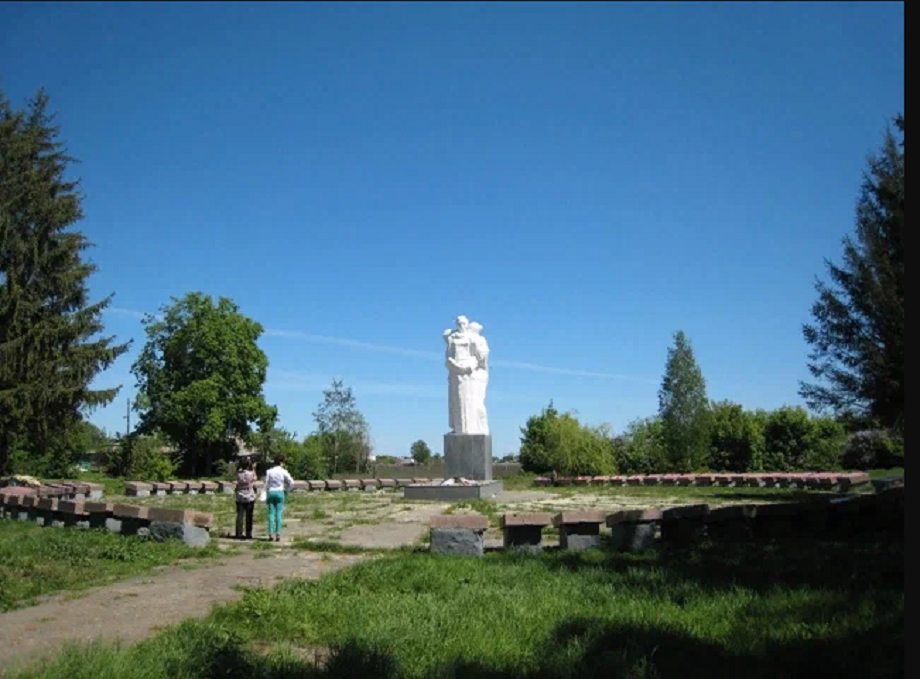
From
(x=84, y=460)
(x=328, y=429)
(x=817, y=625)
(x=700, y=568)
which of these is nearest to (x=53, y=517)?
(x=700, y=568)

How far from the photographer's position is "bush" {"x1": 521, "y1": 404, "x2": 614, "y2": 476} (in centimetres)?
3044

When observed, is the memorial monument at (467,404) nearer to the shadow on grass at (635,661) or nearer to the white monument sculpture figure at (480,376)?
the white monument sculpture figure at (480,376)

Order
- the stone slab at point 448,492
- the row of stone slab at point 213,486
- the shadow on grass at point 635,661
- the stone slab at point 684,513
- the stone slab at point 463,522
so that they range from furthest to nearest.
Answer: the row of stone slab at point 213,486
the stone slab at point 448,492
the stone slab at point 684,513
the stone slab at point 463,522
the shadow on grass at point 635,661

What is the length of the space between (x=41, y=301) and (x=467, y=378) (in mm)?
13947

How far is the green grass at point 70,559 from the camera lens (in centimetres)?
779

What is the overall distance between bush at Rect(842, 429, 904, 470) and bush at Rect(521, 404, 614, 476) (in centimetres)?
1192

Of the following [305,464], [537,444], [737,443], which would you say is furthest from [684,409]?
[305,464]

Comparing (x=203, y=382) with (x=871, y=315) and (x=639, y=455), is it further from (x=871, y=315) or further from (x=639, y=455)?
(x=871, y=315)

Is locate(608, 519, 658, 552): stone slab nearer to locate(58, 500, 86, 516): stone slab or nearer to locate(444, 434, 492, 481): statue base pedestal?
locate(58, 500, 86, 516): stone slab

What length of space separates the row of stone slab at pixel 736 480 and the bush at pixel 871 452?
8.87 metres

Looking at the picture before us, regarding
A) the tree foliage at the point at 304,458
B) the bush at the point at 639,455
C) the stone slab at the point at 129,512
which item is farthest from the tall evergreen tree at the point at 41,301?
the bush at the point at 639,455

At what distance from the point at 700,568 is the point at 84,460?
49251mm

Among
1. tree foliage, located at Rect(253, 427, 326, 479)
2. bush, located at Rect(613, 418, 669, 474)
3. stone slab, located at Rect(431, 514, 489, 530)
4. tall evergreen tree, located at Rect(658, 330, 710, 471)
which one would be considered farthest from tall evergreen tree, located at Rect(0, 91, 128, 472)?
tall evergreen tree, located at Rect(658, 330, 710, 471)

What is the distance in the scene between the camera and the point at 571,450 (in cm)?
3039
